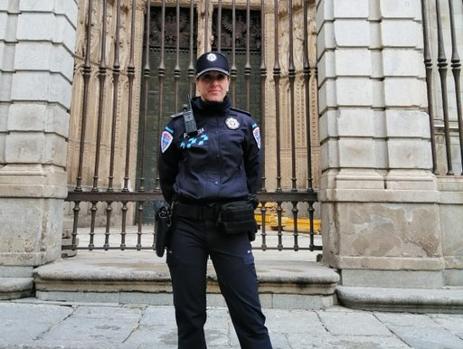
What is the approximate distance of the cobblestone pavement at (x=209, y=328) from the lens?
3.49 metres

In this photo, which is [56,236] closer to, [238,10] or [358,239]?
[358,239]

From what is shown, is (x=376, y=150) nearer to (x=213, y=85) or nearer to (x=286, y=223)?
(x=213, y=85)

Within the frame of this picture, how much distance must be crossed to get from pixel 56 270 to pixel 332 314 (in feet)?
10.6

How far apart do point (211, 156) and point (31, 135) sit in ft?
11.8

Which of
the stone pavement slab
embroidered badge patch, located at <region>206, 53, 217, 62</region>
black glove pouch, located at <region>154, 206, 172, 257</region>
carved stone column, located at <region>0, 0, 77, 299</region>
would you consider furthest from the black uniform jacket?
carved stone column, located at <region>0, 0, 77, 299</region>

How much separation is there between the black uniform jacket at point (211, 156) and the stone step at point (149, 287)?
229 centimetres

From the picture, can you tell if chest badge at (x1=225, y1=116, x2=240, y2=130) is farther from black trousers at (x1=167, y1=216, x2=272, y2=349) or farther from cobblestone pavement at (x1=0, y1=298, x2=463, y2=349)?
cobblestone pavement at (x1=0, y1=298, x2=463, y2=349)

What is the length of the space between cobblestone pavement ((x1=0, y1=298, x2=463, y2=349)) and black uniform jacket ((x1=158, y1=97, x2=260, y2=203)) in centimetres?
164

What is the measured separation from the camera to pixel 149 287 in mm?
4719

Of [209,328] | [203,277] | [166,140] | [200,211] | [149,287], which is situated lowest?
[209,328]

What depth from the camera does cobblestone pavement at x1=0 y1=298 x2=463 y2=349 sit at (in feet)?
11.4

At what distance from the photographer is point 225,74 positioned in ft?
8.32

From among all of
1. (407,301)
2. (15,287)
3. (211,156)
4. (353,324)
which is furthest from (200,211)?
(15,287)

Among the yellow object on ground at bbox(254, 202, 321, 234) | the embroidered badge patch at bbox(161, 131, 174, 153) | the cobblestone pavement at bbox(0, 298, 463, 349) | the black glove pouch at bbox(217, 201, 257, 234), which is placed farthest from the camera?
A: the yellow object on ground at bbox(254, 202, 321, 234)
